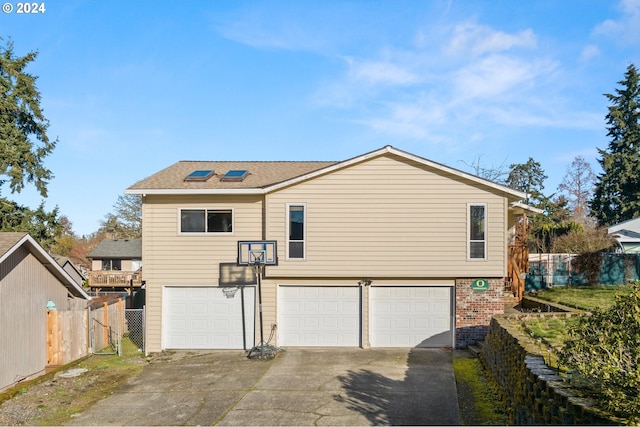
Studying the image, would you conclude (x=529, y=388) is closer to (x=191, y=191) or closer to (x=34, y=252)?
(x=191, y=191)

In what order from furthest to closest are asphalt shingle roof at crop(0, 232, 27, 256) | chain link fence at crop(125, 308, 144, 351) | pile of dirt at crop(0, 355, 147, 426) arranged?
chain link fence at crop(125, 308, 144, 351) → asphalt shingle roof at crop(0, 232, 27, 256) → pile of dirt at crop(0, 355, 147, 426)

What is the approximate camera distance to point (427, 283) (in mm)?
16734

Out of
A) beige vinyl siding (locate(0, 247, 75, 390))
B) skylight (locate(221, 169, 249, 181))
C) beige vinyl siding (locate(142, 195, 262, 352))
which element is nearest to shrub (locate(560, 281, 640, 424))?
beige vinyl siding (locate(0, 247, 75, 390))

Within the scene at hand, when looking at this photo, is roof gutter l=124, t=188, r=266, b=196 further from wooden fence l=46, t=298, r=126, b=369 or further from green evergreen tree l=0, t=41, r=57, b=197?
green evergreen tree l=0, t=41, r=57, b=197

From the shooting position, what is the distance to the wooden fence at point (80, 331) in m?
14.7

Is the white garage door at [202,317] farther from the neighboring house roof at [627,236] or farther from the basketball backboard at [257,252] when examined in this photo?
the neighboring house roof at [627,236]

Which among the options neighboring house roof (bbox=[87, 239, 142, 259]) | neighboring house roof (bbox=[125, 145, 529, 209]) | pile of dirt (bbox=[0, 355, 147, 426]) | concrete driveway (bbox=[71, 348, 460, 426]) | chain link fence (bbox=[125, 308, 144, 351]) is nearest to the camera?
concrete driveway (bbox=[71, 348, 460, 426])

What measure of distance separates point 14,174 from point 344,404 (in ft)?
79.2

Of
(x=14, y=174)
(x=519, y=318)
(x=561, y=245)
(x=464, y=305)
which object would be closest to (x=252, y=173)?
(x=464, y=305)

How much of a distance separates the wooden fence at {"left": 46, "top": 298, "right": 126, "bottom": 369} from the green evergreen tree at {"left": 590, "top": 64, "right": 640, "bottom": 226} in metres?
42.7

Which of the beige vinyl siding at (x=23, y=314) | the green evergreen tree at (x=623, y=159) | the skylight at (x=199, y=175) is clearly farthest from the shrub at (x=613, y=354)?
the green evergreen tree at (x=623, y=159)

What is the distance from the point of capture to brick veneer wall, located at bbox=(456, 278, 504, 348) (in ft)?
53.7

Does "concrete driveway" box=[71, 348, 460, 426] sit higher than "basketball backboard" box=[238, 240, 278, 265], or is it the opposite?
"basketball backboard" box=[238, 240, 278, 265]

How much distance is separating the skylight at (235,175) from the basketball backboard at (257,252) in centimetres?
244
